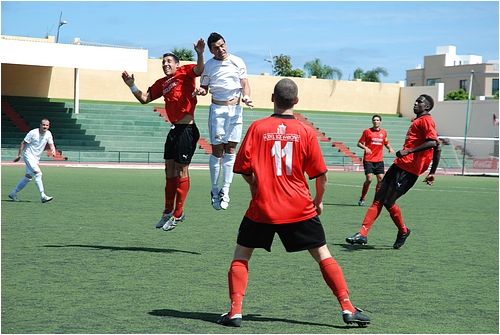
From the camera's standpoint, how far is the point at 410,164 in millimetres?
11367

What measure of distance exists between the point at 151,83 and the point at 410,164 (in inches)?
1904

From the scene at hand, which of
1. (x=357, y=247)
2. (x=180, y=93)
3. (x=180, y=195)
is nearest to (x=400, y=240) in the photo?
(x=357, y=247)

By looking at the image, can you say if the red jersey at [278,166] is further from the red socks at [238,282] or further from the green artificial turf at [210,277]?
the red socks at [238,282]

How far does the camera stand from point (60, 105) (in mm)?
52219

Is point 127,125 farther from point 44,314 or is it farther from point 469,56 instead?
point 469,56

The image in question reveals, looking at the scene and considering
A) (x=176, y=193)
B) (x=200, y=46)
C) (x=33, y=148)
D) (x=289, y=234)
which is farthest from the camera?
(x=33, y=148)

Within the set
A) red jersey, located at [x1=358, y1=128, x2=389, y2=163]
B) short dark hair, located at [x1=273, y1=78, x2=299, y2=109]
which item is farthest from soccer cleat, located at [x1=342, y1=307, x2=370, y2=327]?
red jersey, located at [x1=358, y1=128, x2=389, y2=163]

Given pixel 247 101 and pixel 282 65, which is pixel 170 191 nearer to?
pixel 247 101

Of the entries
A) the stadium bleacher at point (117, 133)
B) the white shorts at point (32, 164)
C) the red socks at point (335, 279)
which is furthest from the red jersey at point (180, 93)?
the stadium bleacher at point (117, 133)

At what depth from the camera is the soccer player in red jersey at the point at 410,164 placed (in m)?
11.1

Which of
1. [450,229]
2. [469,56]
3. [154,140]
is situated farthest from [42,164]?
[469,56]

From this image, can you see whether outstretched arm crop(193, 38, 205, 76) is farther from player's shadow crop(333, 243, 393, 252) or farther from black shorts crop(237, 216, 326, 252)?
black shorts crop(237, 216, 326, 252)

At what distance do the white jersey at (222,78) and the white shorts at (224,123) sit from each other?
0.15m

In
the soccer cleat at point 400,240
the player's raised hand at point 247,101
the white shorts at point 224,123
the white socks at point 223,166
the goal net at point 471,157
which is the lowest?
the goal net at point 471,157
